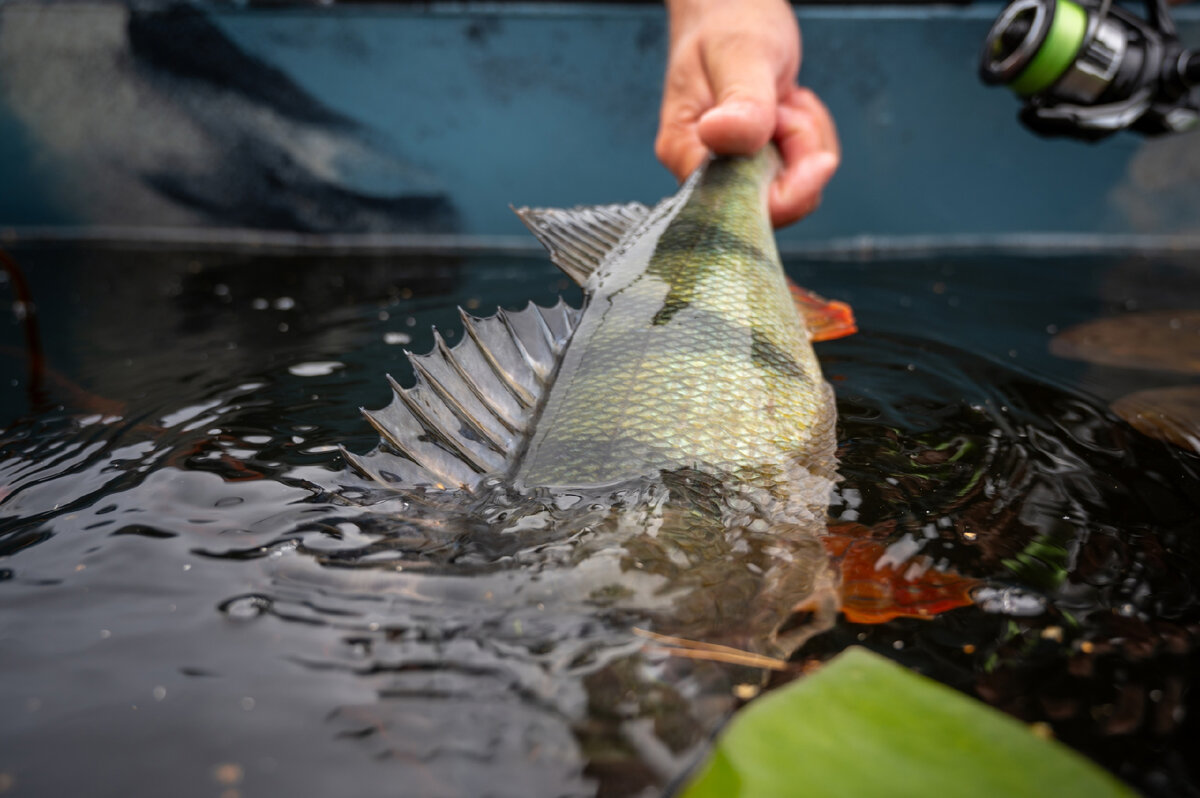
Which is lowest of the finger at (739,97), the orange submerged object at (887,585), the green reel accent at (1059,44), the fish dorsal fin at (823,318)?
the orange submerged object at (887,585)

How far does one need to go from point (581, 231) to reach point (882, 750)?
5.40 ft

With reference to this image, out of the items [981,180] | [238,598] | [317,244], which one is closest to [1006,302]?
[981,180]

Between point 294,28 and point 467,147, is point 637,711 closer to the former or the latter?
point 467,147

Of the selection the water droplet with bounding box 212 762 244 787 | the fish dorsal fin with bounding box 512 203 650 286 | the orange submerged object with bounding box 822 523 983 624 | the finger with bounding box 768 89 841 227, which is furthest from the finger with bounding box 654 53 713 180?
the water droplet with bounding box 212 762 244 787

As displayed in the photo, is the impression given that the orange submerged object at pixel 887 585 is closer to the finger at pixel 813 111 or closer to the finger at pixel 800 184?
the finger at pixel 800 184

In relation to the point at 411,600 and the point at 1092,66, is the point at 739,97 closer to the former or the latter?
the point at 1092,66

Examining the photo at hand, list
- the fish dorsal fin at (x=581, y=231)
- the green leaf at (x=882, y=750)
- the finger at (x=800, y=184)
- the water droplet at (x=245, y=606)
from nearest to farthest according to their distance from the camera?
the green leaf at (x=882, y=750) < the water droplet at (x=245, y=606) < the fish dorsal fin at (x=581, y=231) < the finger at (x=800, y=184)

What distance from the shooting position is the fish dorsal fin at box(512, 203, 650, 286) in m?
2.07

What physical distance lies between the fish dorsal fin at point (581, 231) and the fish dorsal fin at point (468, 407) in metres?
0.31

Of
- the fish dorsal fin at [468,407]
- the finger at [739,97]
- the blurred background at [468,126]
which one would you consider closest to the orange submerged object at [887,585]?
the fish dorsal fin at [468,407]

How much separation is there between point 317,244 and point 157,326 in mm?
1893

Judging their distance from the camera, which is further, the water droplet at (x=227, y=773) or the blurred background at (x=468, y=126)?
the blurred background at (x=468, y=126)

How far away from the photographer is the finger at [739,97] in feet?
7.55

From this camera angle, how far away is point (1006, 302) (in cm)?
327
